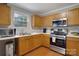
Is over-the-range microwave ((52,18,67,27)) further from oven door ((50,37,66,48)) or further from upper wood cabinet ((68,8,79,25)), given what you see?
oven door ((50,37,66,48))

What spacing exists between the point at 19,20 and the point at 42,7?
37 centimetres

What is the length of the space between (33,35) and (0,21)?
0.54 m

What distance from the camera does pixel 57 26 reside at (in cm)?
121

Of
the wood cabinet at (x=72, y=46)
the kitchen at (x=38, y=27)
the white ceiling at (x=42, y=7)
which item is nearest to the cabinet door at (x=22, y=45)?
the kitchen at (x=38, y=27)

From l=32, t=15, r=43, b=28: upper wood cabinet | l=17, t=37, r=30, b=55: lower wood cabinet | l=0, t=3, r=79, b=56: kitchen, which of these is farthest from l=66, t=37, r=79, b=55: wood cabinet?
l=17, t=37, r=30, b=55: lower wood cabinet

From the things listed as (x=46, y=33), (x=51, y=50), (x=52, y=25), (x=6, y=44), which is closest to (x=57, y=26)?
(x=52, y=25)

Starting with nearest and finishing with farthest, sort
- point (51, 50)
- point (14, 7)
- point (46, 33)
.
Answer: point (14, 7)
point (46, 33)
point (51, 50)

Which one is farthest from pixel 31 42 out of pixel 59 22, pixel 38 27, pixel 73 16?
pixel 73 16

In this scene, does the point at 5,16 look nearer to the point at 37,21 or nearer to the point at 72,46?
the point at 37,21

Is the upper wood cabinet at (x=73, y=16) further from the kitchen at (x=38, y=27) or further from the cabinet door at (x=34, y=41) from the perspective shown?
the cabinet door at (x=34, y=41)

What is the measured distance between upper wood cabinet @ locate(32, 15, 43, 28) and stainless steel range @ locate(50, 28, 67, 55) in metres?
0.22

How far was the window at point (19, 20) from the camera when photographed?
3.61ft

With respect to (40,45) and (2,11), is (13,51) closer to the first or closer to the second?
(40,45)

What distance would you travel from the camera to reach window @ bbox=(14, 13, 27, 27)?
110 centimetres
